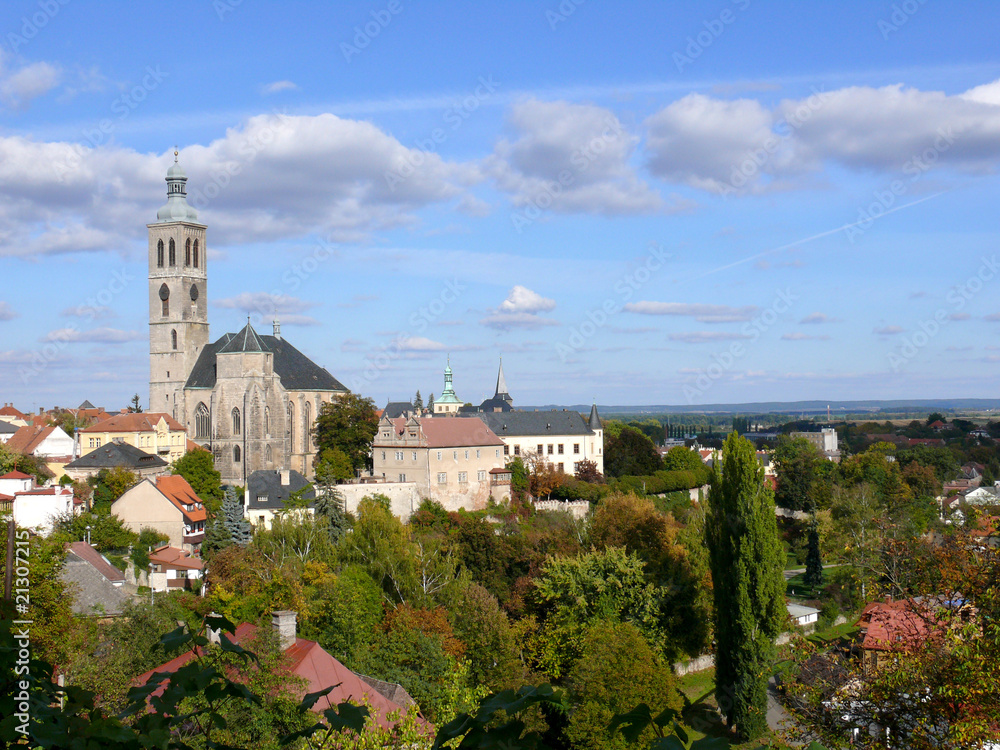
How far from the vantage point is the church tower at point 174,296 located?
7019 centimetres

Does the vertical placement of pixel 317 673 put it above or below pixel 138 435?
below

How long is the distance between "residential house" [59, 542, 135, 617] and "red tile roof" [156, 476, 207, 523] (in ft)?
39.2

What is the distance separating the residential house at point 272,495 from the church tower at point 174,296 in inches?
632

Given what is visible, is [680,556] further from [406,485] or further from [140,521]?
[140,521]

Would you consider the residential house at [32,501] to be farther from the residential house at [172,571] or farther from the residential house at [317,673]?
the residential house at [317,673]

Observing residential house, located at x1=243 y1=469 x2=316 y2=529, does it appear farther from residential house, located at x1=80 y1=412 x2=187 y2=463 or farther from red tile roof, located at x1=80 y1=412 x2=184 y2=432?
red tile roof, located at x1=80 y1=412 x2=184 y2=432

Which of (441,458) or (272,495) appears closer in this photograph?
(272,495)

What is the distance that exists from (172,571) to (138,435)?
852 inches

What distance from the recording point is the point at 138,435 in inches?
2318

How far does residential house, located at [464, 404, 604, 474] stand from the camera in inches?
2692

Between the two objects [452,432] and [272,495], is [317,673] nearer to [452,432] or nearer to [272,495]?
[272,495]

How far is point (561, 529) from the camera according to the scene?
50.8 meters

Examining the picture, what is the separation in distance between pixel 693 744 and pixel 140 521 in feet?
149

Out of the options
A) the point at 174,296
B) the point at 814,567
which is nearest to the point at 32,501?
the point at 174,296
